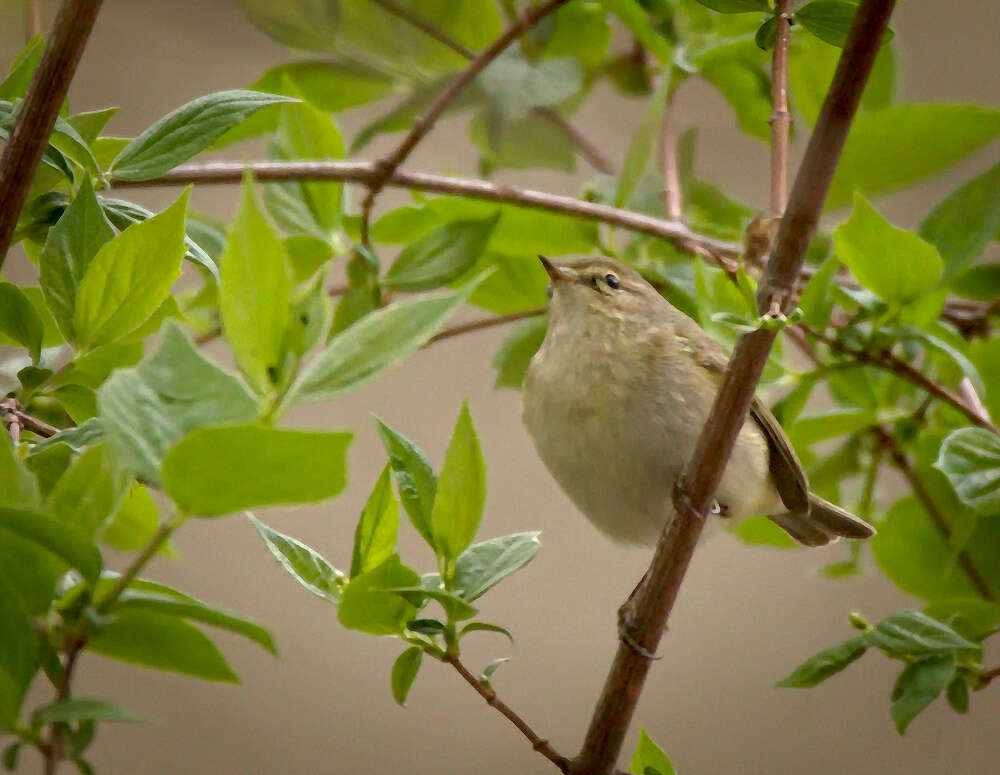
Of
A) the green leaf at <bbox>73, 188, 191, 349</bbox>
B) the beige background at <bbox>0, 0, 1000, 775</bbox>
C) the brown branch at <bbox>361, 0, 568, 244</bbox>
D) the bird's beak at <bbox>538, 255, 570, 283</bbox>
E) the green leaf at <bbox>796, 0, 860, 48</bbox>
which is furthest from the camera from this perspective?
the beige background at <bbox>0, 0, 1000, 775</bbox>

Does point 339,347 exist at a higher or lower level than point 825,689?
lower

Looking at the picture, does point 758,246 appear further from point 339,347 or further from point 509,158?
point 339,347

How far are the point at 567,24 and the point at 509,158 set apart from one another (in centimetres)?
12

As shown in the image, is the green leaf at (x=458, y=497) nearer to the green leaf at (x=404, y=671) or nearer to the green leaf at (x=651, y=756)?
the green leaf at (x=404, y=671)

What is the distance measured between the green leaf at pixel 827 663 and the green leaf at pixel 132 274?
0.38 m

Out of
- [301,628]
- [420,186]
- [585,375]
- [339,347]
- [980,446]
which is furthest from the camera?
[301,628]

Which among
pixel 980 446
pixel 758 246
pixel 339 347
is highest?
pixel 758 246

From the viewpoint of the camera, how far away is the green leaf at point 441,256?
0.73m

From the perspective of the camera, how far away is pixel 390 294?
0.80m

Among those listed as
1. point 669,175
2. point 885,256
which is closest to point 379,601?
point 885,256

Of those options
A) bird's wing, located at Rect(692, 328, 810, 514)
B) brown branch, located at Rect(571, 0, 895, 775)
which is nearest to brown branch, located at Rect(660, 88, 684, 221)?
bird's wing, located at Rect(692, 328, 810, 514)

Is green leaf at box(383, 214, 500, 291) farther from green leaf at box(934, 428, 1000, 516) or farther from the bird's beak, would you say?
green leaf at box(934, 428, 1000, 516)

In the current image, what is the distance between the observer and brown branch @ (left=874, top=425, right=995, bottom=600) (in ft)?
2.71

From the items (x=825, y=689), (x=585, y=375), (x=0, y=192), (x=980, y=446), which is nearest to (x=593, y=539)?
(x=825, y=689)
